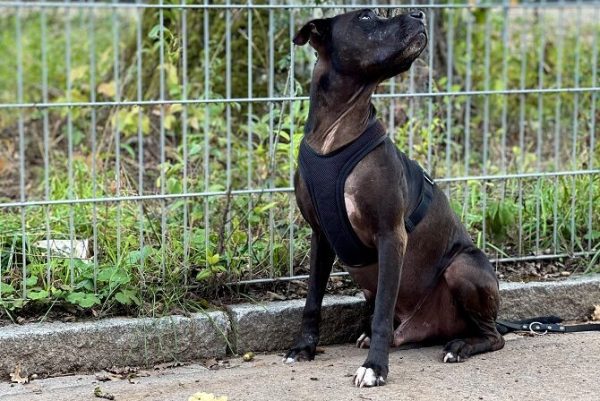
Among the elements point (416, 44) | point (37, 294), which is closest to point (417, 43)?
point (416, 44)

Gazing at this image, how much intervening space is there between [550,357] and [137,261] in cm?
216

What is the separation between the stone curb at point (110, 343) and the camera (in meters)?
5.35

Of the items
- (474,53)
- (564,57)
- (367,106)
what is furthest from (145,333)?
(564,57)

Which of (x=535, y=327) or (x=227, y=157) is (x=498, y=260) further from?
(x=227, y=157)

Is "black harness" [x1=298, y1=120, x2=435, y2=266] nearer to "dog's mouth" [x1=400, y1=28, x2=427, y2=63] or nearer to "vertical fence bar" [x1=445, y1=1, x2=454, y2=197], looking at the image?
"dog's mouth" [x1=400, y1=28, x2=427, y2=63]

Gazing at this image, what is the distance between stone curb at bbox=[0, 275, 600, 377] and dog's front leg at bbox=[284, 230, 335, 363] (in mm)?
260

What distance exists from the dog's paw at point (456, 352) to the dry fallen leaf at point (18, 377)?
2020 millimetres

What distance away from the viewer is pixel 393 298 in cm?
531

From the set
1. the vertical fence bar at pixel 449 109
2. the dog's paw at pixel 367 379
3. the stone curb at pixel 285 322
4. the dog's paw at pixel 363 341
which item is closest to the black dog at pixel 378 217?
the dog's paw at pixel 367 379

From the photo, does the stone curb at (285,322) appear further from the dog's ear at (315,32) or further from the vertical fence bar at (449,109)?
the dog's ear at (315,32)

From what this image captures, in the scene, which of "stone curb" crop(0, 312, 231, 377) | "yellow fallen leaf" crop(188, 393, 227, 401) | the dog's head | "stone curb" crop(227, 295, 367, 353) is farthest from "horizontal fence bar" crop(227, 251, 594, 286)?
the dog's head

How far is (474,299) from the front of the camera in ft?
18.5

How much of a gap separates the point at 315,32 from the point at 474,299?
1550mm

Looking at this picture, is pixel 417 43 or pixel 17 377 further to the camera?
pixel 17 377
